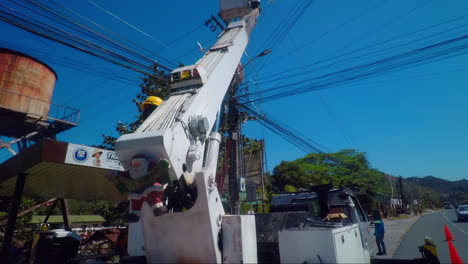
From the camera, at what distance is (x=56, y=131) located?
16.3 metres

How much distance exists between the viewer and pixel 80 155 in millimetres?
7387

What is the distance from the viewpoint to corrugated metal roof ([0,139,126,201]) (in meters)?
6.80

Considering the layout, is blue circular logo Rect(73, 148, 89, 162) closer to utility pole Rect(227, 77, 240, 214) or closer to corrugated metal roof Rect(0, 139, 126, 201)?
corrugated metal roof Rect(0, 139, 126, 201)

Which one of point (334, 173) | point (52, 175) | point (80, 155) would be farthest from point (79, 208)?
point (80, 155)

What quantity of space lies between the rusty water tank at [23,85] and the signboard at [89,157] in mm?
10297

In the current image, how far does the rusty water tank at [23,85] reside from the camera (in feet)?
47.8

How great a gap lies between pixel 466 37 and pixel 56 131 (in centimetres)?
1929

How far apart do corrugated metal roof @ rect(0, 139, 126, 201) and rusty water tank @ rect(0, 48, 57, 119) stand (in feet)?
18.8

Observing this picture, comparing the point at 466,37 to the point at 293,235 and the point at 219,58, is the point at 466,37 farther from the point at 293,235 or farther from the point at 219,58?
the point at 293,235

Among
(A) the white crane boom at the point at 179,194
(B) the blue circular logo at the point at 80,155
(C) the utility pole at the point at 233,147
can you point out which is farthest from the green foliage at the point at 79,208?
(A) the white crane boom at the point at 179,194

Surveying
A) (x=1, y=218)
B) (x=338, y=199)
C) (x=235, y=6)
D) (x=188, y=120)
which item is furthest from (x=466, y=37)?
(x=1, y=218)

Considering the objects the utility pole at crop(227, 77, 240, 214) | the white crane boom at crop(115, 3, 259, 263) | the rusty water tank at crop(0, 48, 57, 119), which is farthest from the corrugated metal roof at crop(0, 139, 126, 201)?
the rusty water tank at crop(0, 48, 57, 119)

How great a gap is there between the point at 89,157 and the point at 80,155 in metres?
0.25

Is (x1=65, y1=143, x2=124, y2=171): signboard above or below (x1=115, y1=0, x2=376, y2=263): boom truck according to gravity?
above
